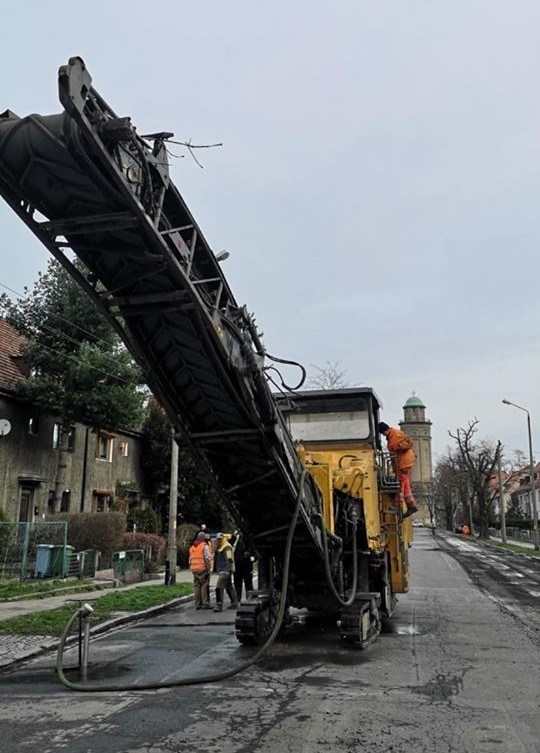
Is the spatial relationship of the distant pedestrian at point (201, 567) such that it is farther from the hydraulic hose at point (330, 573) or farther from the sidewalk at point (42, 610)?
the hydraulic hose at point (330, 573)

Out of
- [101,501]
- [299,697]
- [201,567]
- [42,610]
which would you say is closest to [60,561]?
[42,610]

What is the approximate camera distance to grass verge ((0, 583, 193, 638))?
37.0ft

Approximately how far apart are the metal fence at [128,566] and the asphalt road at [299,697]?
26.0ft

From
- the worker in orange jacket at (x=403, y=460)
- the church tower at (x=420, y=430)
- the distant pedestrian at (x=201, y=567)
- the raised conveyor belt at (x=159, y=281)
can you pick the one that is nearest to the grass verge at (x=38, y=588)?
the distant pedestrian at (x=201, y=567)

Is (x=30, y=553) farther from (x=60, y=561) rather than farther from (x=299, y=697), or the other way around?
(x=299, y=697)

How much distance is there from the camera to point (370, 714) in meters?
6.18

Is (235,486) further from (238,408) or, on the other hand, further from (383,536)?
(383,536)

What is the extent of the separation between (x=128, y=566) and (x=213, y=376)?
14151mm

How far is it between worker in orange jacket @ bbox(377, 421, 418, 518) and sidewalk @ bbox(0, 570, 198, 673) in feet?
18.4

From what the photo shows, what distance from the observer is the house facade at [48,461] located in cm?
2394

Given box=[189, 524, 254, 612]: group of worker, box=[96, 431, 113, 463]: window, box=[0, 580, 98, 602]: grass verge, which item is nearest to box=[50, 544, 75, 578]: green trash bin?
box=[0, 580, 98, 602]: grass verge

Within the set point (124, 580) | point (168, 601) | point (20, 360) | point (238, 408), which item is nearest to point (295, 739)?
point (238, 408)

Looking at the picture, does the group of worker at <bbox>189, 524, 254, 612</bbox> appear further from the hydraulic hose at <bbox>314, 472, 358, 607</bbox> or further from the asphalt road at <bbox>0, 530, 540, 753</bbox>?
the hydraulic hose at <bbox>314, 472, 358, 607</bbox>

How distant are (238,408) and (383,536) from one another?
4.30 metres
